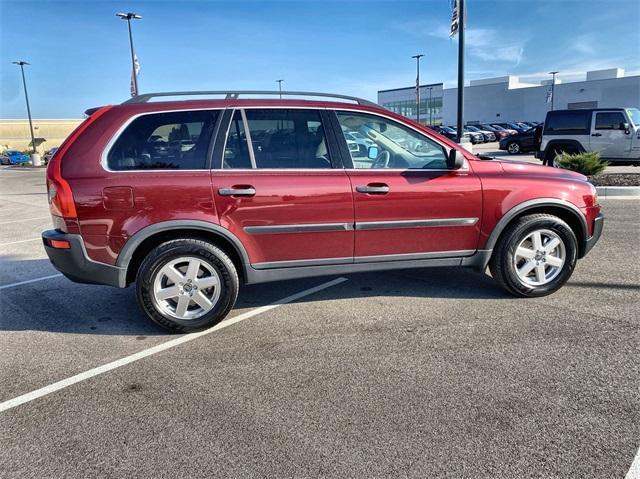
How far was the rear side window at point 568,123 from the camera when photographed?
1422 centimetres

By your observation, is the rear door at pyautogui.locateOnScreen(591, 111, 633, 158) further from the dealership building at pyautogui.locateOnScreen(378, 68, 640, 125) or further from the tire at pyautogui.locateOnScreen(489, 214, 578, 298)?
the dealership building at pyautogui.locateOnScreen(378, 68, 640, 125)

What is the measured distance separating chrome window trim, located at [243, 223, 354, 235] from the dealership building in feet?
202

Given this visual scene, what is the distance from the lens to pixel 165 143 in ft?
12.2

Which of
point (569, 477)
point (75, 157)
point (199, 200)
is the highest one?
point (75, 157)

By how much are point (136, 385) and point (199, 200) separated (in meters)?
1.39

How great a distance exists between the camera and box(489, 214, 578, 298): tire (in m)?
4.20

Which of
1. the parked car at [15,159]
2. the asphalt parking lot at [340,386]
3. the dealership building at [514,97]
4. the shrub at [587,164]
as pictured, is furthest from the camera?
the dealership building at [514,97]

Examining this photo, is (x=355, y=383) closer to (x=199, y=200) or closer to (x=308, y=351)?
(x=308, y=351)

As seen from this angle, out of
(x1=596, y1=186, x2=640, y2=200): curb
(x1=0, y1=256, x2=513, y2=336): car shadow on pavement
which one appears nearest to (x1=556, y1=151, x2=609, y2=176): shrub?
(x1=596, y1=186, x2=640, y2=200): curb

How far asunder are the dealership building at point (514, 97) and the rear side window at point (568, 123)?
49.6m

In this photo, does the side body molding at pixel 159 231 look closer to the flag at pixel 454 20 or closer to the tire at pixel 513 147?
the flag at pixel 454 20

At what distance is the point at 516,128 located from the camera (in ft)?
157

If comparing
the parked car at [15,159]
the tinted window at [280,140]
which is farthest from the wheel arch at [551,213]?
the parked car at [15,159]

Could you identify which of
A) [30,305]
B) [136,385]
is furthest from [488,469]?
[30,305]
